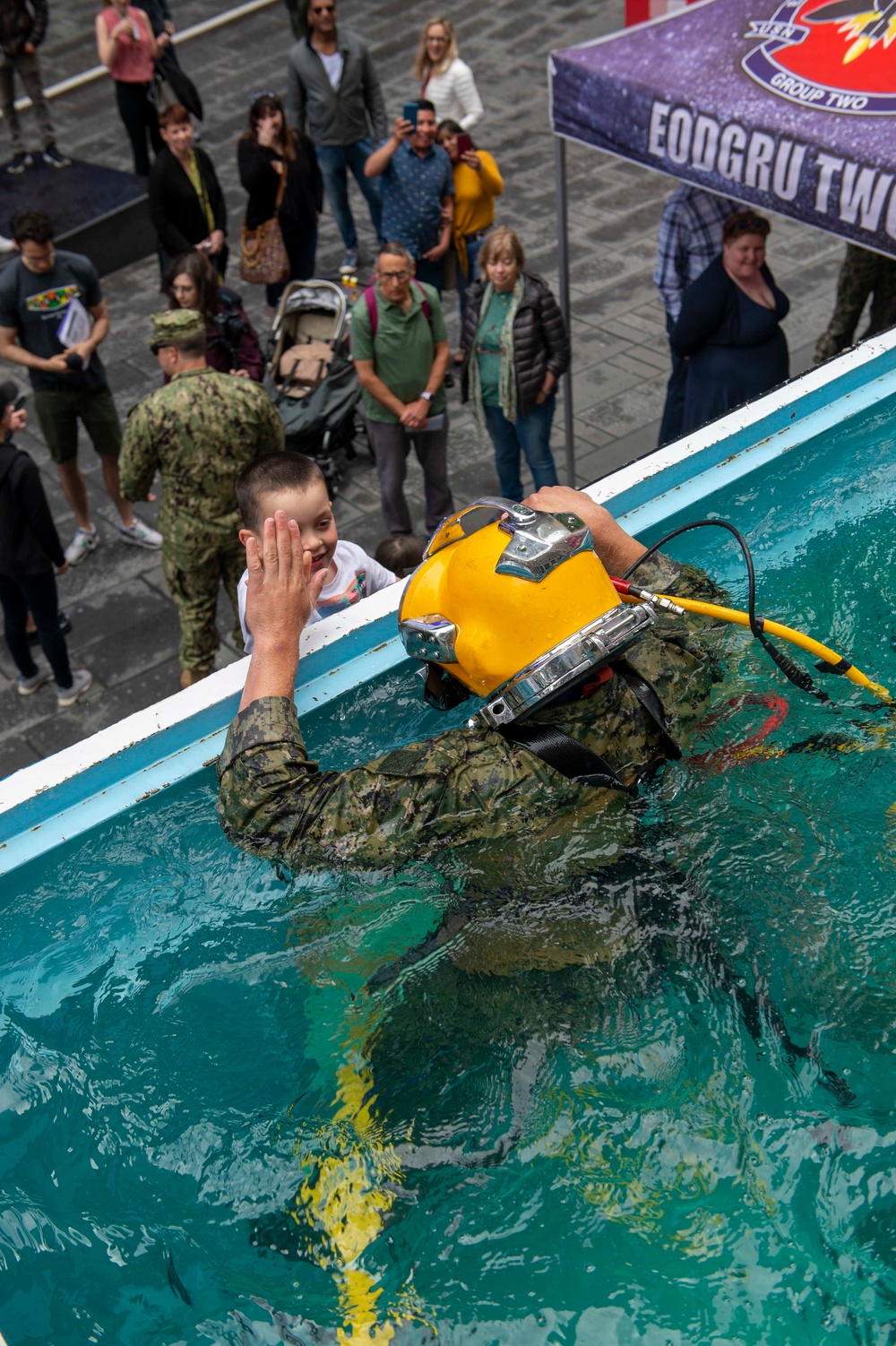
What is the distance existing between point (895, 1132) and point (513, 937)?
3.05 feet

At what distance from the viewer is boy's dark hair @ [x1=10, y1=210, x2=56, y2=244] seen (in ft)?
19.8

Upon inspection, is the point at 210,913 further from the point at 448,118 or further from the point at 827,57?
the point at 448,118

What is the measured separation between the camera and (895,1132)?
2.46 m

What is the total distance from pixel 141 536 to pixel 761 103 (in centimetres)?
415

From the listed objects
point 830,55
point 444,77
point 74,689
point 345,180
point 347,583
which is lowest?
point 74,689

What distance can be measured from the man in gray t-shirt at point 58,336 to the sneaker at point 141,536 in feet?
1.15

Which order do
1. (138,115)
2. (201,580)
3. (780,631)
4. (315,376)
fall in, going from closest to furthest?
1. (780,631)
2. (201,580)
3. (315,376)
4. (138,115)

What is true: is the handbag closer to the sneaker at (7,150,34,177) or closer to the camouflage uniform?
the camouflage uniform

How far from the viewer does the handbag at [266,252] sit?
814 centimetres

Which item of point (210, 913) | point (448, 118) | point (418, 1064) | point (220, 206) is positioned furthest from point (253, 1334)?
point (448, 118)

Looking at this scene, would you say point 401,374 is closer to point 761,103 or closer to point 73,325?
point 73,325

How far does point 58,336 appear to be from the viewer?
20.9 feet

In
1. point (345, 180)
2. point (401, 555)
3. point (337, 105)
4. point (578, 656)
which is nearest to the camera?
point (578, 656)

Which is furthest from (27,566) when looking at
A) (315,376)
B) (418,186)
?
(418,186)
